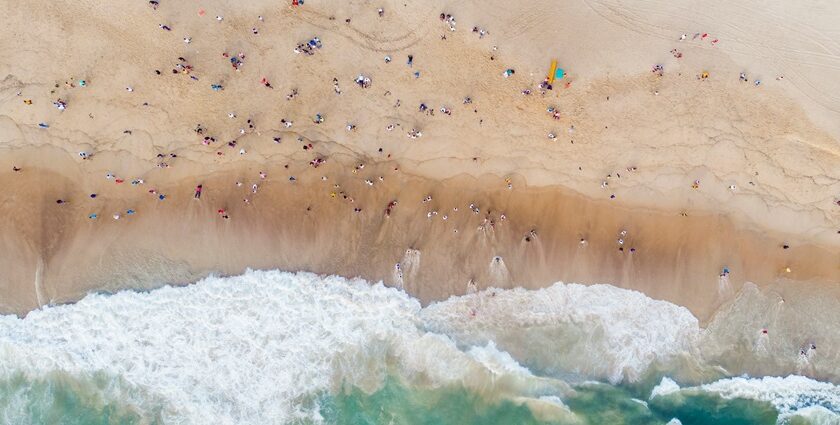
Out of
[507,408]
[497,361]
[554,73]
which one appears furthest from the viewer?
[554,73]

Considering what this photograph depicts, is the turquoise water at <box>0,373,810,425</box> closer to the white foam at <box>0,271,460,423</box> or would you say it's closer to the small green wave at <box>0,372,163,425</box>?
the small green wave at <box>0,372,163,425</box>

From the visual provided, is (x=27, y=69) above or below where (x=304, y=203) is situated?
above

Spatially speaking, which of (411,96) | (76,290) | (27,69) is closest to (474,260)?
(411,96)

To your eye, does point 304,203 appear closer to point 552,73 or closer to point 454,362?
point 454,362

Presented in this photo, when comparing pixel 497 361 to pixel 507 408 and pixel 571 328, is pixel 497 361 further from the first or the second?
pixel 571 328

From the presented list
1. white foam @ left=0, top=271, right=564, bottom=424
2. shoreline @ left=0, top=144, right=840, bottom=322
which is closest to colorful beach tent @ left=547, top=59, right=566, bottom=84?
shoreline @ left=0, top=144, right=840, bottom=322

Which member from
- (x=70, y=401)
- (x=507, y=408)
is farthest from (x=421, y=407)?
(x=70, y=401)
